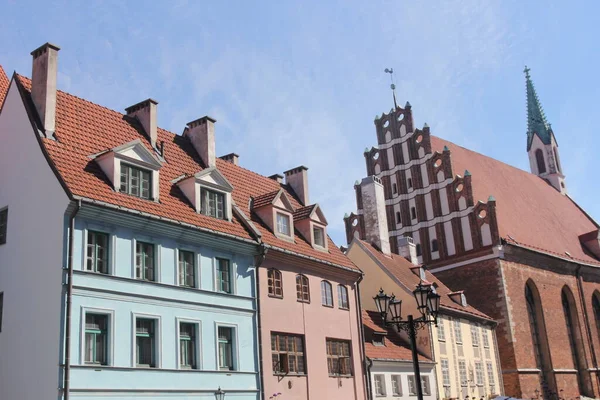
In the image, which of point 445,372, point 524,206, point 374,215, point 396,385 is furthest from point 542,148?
point 396,385

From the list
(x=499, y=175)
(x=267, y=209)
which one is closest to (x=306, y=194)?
(x=267, y=209)

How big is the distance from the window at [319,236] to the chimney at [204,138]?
4.61 metres

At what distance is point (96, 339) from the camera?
17.4m

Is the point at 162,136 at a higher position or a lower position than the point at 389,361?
higher

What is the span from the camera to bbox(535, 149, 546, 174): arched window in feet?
216

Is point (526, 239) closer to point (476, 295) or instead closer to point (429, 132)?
point (476, 295)

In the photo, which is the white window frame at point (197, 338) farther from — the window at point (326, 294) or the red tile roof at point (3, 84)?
the red tile roof at point (3, 84)

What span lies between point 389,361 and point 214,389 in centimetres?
1005

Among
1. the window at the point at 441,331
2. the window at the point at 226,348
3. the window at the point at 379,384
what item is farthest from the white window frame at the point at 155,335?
the window at the point at 441,331

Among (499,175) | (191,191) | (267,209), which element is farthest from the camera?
(499,175)

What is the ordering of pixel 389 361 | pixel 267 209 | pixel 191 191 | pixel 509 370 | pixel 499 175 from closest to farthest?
pixel 191 191 → pixel 267 209 → pixel 389 361 → pixel 509 370 → pixel 499 175

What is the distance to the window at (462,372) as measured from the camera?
3422 centimetres

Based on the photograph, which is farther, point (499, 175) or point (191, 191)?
point (499, 175)

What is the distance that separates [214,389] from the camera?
65.9ft
